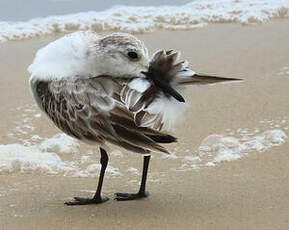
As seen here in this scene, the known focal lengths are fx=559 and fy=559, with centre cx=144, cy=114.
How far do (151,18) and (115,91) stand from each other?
6904 mm

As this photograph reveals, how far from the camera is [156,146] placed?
10.2 ft

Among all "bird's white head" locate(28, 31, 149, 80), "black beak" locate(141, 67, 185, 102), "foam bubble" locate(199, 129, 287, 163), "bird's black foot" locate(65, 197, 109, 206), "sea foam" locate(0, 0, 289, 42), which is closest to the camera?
"black beak" locate(141, 67, 185, 102)

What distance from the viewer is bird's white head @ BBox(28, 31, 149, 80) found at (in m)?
3.35

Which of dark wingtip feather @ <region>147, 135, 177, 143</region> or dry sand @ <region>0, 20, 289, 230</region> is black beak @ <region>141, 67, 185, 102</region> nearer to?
dark wingtip feather @ <region>147, 135, 177, 143</region>

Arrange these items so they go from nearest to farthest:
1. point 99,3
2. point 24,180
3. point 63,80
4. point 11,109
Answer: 1. point 63,80
2. point 24,180
3. point 11,109
4. point 99,3

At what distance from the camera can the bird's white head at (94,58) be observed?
3.35 m

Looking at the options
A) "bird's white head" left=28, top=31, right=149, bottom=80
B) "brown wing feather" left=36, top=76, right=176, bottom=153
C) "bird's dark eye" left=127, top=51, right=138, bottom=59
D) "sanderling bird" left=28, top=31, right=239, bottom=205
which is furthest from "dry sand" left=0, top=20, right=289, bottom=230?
"bird's dark eye" left=127, top=51, right=138, bottom=59

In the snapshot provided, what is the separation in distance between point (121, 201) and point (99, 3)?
8.39 metres

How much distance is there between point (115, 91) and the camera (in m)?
3.28

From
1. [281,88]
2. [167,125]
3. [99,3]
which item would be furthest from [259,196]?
[99,3]

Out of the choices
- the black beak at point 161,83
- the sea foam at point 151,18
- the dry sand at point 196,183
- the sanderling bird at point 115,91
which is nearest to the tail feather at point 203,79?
the sanderling bird at point 115,91

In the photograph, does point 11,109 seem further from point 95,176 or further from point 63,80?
point 63,80

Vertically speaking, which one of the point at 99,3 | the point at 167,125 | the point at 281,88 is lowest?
the point at 167,125

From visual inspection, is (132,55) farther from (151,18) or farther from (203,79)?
(151,18)
